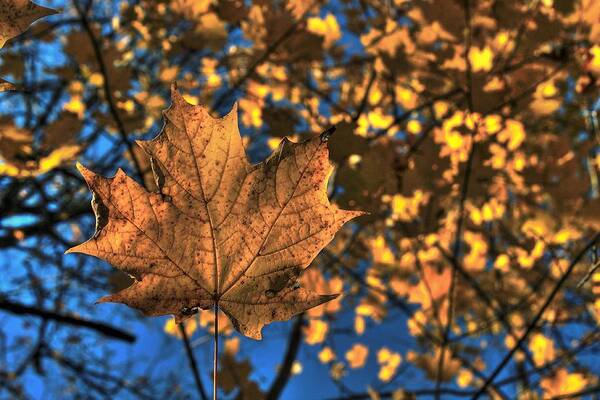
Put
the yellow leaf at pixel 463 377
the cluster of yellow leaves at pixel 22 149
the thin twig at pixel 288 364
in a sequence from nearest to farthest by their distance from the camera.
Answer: the cluster of yellow leaves at pixel 22 149 → the thin twig at pixel 288 364 → the yellow leaf at pixel 463 377

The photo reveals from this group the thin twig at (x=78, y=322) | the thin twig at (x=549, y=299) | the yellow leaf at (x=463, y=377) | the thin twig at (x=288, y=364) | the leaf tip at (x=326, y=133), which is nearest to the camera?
the leaf tip at (x=326, y=133)

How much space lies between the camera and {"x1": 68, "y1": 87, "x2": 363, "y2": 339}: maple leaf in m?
0.64

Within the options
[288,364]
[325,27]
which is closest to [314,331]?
[288,364]

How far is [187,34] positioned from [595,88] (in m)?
1.81

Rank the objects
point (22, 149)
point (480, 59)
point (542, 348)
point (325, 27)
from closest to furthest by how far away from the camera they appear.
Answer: point (22, 149) < point (480, 59) < point (325, 27) < point (542, 348)

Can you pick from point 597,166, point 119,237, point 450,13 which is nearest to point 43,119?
point 450,13

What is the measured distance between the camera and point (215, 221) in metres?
0.69

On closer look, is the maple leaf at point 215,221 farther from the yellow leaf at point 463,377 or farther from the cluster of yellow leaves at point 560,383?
the yellow leaf at point 463,377

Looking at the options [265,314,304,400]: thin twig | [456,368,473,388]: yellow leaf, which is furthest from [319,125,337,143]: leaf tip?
[456,368,473,388]: yellow leaf

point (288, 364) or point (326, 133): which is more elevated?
point (288, 364)

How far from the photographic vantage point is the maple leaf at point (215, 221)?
0.64 meters

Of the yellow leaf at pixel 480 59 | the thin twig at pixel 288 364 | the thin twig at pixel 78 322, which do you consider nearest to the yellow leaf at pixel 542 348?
the thin twig at pixel 288 364

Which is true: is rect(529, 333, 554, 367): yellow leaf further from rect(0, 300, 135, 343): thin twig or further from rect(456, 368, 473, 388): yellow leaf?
rect(0, 300, 135, 343): thin twig

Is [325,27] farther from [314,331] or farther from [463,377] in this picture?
[463,377]
